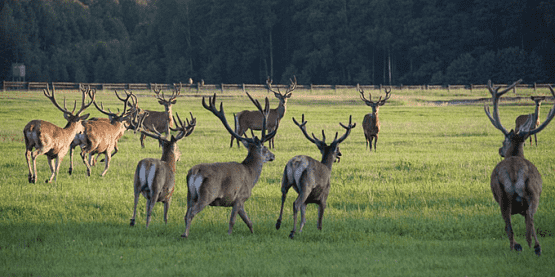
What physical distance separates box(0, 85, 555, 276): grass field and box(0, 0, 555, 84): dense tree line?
60852mm

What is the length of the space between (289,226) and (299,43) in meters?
82.6

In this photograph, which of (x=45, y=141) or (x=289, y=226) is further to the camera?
(x=45, y=141)

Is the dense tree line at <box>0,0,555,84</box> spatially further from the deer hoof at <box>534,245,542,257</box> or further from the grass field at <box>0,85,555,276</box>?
the deer hoof at <box>534,245,542,257</box>

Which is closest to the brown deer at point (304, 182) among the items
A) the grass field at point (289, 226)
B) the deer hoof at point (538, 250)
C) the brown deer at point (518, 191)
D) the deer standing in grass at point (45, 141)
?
the grass field at point (289, 226)

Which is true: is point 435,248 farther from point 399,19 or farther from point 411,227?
point 399,19

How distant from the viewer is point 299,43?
297 ft

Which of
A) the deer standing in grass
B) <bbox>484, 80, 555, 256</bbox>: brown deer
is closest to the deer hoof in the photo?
<bbox>484, 80, 555, 256</bbox>: brown deer

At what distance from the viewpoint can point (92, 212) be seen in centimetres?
1052

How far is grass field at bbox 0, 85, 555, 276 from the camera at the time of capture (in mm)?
7121

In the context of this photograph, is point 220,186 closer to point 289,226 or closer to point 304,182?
point 304,182

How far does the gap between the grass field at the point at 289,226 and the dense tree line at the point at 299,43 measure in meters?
60.9

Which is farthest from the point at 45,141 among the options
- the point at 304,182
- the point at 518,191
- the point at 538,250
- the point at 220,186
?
the point at 538,250

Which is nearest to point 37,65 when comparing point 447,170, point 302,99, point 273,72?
point 273,72

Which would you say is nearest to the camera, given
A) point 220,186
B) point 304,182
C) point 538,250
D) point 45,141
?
point 538,250
